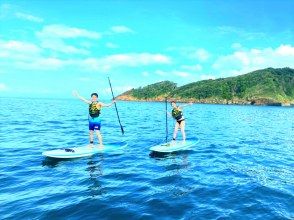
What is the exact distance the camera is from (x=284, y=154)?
76.8 ft

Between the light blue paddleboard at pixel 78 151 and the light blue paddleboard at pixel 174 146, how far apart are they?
2.79 metres

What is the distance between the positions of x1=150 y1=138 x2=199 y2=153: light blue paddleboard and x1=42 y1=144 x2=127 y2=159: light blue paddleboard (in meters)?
2.79

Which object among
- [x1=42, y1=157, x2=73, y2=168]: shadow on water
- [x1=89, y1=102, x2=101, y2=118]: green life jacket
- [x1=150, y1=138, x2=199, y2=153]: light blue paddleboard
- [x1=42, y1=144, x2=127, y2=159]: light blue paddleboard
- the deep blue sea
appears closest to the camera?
the deep blue sea

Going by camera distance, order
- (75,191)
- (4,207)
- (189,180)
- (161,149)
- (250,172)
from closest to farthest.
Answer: (4,207) → (75,191) → (189,180) → (250,172) → (161,149)

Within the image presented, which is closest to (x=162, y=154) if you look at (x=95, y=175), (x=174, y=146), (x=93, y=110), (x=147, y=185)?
(x=174, y=146)

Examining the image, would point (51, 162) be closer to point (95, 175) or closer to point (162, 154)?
point (95, 175)

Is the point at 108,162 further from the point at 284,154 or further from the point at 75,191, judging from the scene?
the point at 284,154

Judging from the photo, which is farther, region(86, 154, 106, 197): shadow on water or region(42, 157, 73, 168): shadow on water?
region(42, 157, 73, 168): shadow on water

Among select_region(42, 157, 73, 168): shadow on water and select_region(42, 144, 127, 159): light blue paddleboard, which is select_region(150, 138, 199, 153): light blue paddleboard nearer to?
select_region(42, 144, 127, 159): light blue paddleboard

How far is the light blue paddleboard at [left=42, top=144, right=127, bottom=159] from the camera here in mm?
18766

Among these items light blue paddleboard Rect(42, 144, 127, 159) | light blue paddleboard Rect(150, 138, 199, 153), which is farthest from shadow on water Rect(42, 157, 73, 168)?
light blue paddleboard Rect(150, 138, 199, 153)

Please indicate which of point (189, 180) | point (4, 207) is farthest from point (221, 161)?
point (4, 207)

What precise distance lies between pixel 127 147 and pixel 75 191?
11.5 metres

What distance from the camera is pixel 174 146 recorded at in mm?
22281
